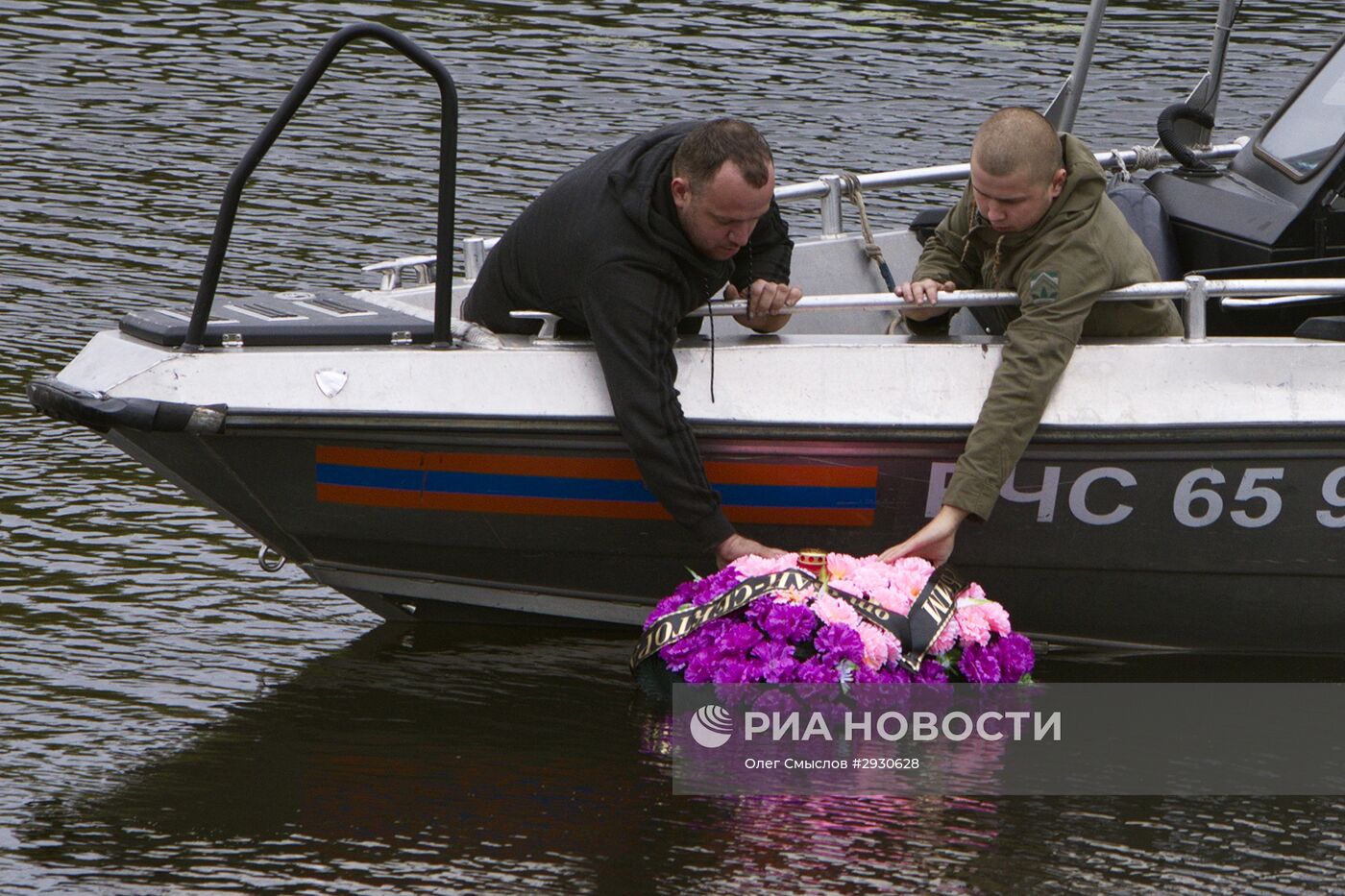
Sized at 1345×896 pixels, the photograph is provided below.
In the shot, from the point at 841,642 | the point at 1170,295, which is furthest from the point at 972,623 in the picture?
the point at 1170,295

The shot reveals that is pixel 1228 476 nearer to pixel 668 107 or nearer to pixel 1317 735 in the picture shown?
pixel 1317 735

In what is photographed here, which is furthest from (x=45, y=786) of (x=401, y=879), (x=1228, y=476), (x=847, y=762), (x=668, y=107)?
(x=668, y=107)

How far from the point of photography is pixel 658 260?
4574 mm

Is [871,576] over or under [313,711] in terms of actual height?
over

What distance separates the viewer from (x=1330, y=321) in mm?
4723

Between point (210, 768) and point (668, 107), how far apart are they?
825 cm

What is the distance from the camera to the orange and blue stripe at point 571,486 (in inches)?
188

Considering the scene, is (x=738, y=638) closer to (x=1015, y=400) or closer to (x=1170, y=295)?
(x=1015, y=400)

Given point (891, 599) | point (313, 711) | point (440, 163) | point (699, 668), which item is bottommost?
point (313, 711)

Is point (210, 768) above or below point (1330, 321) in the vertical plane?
below

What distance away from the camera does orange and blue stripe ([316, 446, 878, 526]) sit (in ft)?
15.7

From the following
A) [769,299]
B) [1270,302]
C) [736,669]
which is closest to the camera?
[736,669]

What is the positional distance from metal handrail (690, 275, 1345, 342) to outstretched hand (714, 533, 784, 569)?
580mm

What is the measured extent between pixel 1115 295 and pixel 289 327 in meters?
2.10
